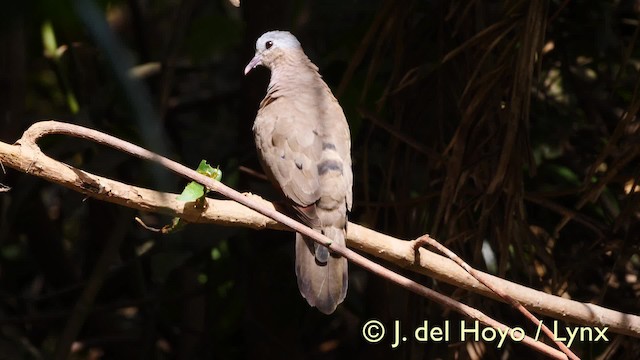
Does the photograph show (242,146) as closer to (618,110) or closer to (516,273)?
(516,273)

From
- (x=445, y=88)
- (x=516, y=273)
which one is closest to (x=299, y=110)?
(x=445, y=88)

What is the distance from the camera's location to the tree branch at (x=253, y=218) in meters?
2.13

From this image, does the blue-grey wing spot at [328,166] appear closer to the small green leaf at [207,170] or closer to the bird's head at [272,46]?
the small green leaf at [207,170]

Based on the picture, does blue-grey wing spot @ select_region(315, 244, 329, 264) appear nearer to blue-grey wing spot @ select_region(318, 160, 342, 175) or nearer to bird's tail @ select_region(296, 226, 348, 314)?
bird's tail @ select_region(296, 226, 348, 314)

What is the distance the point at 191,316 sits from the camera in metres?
5.05

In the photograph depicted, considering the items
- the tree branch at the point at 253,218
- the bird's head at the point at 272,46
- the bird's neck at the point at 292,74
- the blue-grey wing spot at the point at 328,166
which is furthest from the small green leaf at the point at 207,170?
the bird's head at the point at 272,46

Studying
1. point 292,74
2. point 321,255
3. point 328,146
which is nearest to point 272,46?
point 292,74

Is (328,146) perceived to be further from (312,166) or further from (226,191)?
(226,191)

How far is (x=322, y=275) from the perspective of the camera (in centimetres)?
289

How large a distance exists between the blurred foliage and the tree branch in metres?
0.72

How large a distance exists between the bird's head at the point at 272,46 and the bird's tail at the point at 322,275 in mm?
1231

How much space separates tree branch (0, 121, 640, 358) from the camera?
6.98 ft

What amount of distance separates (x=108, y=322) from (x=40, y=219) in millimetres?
722

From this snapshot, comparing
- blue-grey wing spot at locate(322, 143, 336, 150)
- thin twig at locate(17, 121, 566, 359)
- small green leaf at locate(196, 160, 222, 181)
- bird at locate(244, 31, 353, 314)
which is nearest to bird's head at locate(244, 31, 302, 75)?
bird at locate(244, 31, 353, 314)
